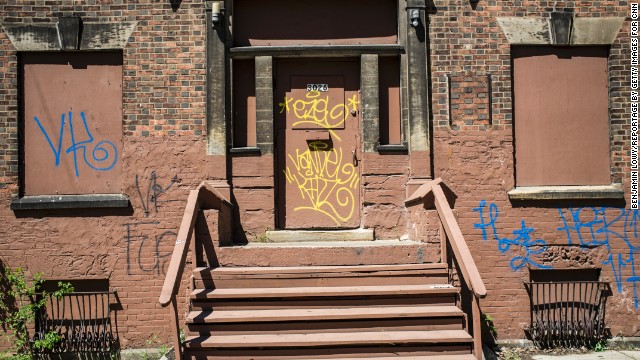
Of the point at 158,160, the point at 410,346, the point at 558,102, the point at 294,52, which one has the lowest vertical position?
the point at 410,346

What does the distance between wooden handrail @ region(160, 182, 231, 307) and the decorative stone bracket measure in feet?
13.3

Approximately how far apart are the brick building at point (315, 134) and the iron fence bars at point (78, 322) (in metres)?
0.22

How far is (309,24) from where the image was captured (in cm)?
771

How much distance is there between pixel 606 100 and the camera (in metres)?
7.67

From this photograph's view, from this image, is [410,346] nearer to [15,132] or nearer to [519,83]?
[519,83]

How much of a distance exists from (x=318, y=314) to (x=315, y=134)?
267 centimetres

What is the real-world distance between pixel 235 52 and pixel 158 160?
161 centimetres

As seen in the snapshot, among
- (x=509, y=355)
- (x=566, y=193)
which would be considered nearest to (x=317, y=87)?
(x=566, y=193)

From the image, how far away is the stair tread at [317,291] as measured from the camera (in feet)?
19.3

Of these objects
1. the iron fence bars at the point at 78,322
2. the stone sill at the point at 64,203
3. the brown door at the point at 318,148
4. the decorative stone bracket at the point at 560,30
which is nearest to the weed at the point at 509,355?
the brown door at the point at 318,148

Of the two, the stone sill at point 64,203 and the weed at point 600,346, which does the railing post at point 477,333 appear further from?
the stone sill at point 64,203

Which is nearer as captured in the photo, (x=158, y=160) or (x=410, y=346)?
(x=410, y=346)

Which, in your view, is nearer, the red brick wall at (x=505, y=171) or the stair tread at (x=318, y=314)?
the stair tread at (x=318, y=314)

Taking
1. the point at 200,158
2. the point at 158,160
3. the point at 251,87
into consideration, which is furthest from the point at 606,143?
the point at 158,160
